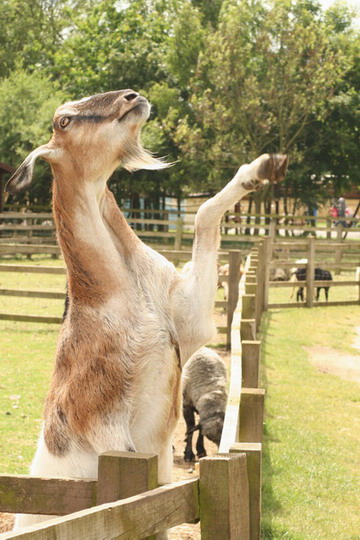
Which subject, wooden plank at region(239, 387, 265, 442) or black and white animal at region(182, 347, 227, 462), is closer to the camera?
wooden plank at region(239, 387, 265, 442)

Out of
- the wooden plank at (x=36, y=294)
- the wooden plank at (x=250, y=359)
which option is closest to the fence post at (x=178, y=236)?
the wooden plank at (x=36, y=294)

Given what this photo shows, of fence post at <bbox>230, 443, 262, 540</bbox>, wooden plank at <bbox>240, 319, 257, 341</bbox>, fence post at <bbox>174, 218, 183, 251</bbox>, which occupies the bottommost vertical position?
fence post at <bbox>230, 443, 262, 540</bbox>

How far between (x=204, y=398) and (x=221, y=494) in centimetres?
412

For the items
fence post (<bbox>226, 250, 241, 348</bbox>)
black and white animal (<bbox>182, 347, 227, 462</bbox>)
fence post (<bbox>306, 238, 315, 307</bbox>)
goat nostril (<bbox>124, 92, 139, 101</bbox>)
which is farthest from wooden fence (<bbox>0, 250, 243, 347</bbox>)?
goat nostril (<bbox>124, 92, 139, 101</bbox>)

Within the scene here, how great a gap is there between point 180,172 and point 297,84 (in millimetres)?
6389

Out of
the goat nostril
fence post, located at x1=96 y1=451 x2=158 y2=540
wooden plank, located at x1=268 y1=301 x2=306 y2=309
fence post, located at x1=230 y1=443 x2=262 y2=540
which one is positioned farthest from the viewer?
wooden plank, located at x1=268 y1=301 x2=306 y2=309

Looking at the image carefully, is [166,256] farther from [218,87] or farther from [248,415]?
[218,87]

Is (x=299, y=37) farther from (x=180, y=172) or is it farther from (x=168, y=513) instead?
(x=168, y=513)

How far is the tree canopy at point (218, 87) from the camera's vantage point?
96.5ft

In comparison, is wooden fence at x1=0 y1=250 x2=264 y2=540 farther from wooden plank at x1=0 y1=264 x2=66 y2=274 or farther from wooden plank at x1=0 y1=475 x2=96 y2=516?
wooden plank at x1=0 y1=264 x2=66 y2=274

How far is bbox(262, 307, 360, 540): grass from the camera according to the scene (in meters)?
5.29

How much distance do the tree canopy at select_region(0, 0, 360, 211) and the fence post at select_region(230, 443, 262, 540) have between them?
2666cm

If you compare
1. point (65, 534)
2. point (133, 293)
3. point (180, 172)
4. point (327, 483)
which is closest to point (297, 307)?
point (327, 483)

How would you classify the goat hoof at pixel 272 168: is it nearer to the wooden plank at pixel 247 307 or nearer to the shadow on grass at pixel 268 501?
the shadow on grass at pixel 268 501
